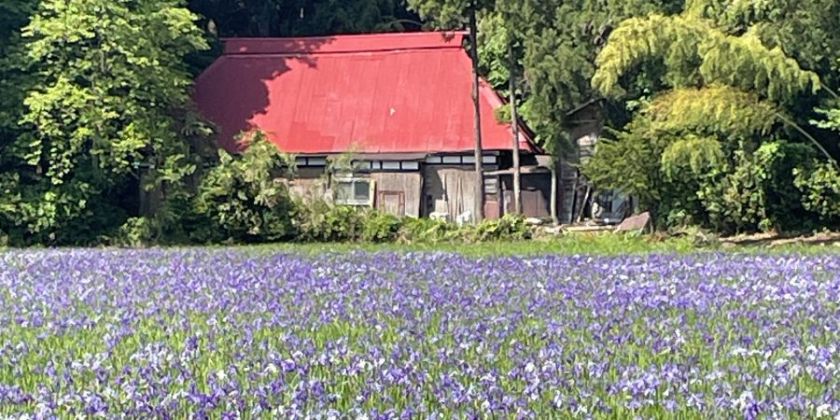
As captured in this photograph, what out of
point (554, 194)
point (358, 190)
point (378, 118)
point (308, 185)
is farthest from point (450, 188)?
point (308, 185)

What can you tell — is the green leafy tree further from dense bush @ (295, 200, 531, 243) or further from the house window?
the house window

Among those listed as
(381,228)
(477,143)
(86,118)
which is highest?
(86,118)

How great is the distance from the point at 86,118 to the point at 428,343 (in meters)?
25.4

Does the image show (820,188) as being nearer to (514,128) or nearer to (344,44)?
(514,128)

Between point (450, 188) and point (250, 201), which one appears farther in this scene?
point (450, 188)

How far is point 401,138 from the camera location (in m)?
38.3

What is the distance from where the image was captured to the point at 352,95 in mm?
40812

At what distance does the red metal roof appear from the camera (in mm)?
38312

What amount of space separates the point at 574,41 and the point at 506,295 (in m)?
22.3

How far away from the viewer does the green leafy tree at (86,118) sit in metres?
32.5

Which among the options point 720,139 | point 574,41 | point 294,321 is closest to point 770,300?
point 294,321

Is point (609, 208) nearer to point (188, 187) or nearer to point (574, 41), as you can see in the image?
point (574, 41)

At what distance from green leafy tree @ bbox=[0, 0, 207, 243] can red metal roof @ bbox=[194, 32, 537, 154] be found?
178 inches

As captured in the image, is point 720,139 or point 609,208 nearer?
point 720,139
